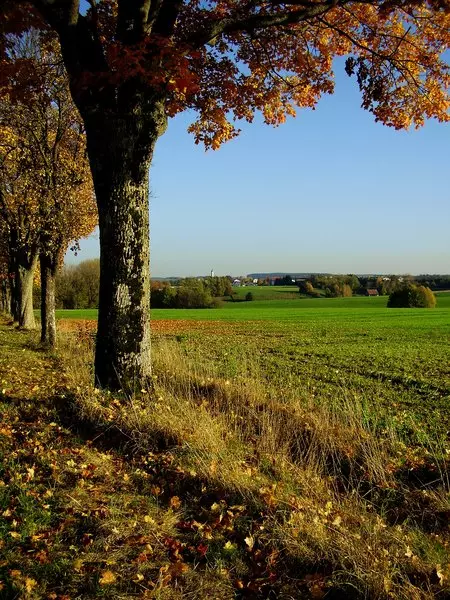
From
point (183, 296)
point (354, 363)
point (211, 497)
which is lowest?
point (354, 363)

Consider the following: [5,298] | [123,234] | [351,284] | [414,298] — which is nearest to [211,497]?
[123,234]

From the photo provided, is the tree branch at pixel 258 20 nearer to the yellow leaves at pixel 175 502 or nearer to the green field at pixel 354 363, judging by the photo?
the green field at pixel 354 363

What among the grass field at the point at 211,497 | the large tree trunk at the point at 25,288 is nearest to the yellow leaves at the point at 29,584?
the grass field at the point at 211,497

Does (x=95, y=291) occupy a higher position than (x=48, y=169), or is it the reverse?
(x=48, y=169)

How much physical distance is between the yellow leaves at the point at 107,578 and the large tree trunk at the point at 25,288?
23.8 m

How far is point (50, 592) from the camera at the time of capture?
3.42 meters

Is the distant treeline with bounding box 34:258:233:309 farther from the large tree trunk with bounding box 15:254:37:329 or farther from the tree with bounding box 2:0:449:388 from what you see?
the tree with bounding box 2:0:449:388

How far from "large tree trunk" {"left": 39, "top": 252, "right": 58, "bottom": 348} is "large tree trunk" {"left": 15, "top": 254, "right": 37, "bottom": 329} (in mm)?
7599

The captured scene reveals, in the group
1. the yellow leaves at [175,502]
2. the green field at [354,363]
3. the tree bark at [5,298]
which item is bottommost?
the green field at [354,363]

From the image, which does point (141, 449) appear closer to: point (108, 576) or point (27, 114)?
point (108, 576)

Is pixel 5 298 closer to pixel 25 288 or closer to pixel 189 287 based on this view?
pixel 25 288

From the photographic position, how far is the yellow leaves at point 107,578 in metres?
3.50

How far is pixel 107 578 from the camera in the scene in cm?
353

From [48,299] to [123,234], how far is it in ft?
36.4
